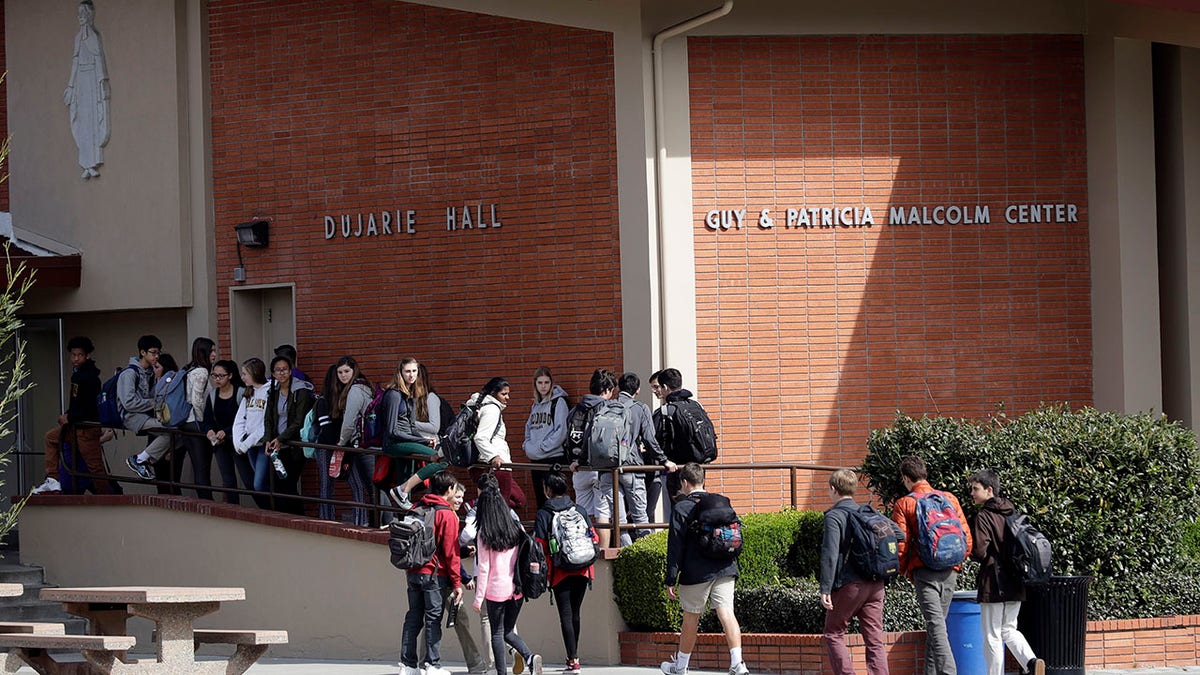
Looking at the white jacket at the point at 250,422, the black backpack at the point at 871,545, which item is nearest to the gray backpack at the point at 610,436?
the black backpack at the point at 871,545

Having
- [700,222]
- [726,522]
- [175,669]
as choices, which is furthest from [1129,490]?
[175,669]

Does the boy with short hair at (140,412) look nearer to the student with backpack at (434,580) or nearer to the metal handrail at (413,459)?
the metal handrail at (413,459)

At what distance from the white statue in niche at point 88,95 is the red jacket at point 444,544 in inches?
342

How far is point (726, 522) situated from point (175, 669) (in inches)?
156

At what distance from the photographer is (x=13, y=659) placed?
11.8m

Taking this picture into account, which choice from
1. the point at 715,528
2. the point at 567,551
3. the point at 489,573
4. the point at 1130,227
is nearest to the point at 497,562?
the point at 489,573

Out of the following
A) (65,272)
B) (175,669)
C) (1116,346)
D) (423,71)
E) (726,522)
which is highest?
(423,71)

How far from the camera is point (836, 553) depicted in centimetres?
1178

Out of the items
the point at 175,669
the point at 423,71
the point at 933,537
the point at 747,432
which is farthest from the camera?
the point at 423,71

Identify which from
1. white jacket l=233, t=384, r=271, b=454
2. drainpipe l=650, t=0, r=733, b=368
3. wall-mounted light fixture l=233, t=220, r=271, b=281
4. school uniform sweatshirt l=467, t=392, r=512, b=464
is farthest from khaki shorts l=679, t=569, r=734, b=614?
wall-mounted light fixture l=233, t=220, r=271, b=281

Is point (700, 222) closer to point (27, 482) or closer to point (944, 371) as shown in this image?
point (944, 371)

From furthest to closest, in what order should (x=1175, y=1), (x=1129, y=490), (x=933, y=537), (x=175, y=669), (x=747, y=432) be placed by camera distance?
(x=747, y=432) → (x=1175, y=1) → (x=1129, y=490) → (x=933, y=537) → (x=175, y=669)

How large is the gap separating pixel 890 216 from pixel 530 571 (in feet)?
18.5

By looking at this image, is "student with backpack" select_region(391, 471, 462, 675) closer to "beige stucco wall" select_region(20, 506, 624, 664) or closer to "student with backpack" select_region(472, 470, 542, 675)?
"student with backpack" select_region(472, 470, 542, 675)
